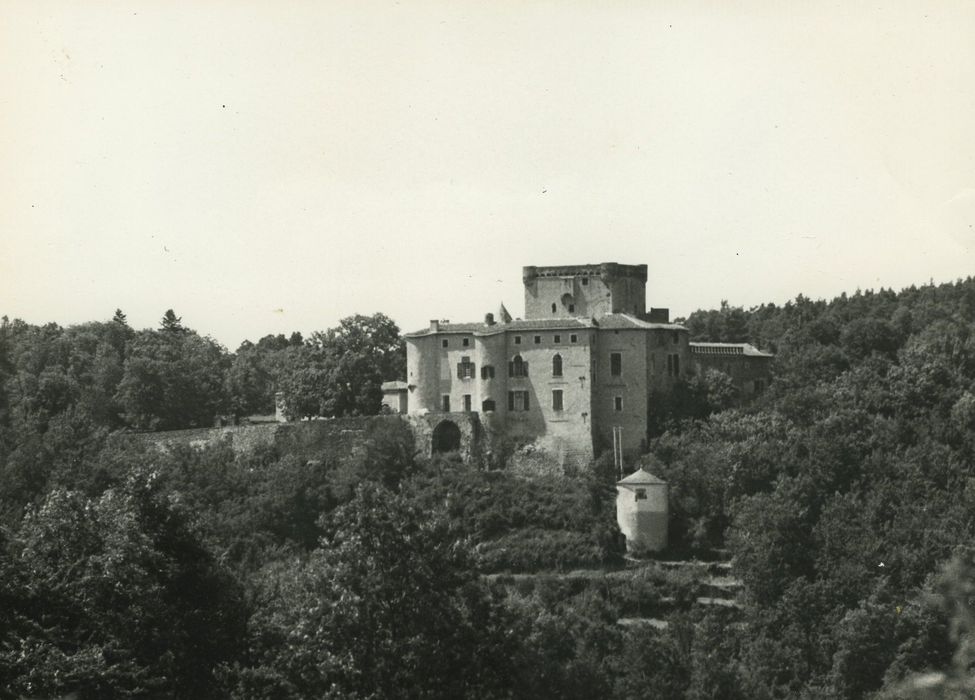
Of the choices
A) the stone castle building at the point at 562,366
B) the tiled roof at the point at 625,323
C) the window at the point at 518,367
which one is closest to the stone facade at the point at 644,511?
the stone castle building at the point at 562,366

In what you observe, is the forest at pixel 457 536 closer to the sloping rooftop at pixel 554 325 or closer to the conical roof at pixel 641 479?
the conical roof at pixel 641 479

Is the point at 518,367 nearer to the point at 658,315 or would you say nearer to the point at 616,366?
Answer: the point at 616,366

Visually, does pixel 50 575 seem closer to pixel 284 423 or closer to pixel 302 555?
pixel 302 555

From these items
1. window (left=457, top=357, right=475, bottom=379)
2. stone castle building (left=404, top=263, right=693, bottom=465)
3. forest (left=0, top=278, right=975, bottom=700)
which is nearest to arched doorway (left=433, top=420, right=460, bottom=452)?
stone castle building (left=404, top=263, right=693, bottom=465)

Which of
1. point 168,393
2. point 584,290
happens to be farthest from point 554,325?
point 168,393

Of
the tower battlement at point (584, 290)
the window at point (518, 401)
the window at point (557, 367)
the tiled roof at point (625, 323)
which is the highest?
the tower battlement at point (584, 290)

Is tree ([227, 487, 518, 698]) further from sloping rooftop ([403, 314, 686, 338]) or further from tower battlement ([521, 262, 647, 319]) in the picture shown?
tower battlement ([521, 262, 647, 319])

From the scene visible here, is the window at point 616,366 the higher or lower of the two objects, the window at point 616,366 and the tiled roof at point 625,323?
the lower
